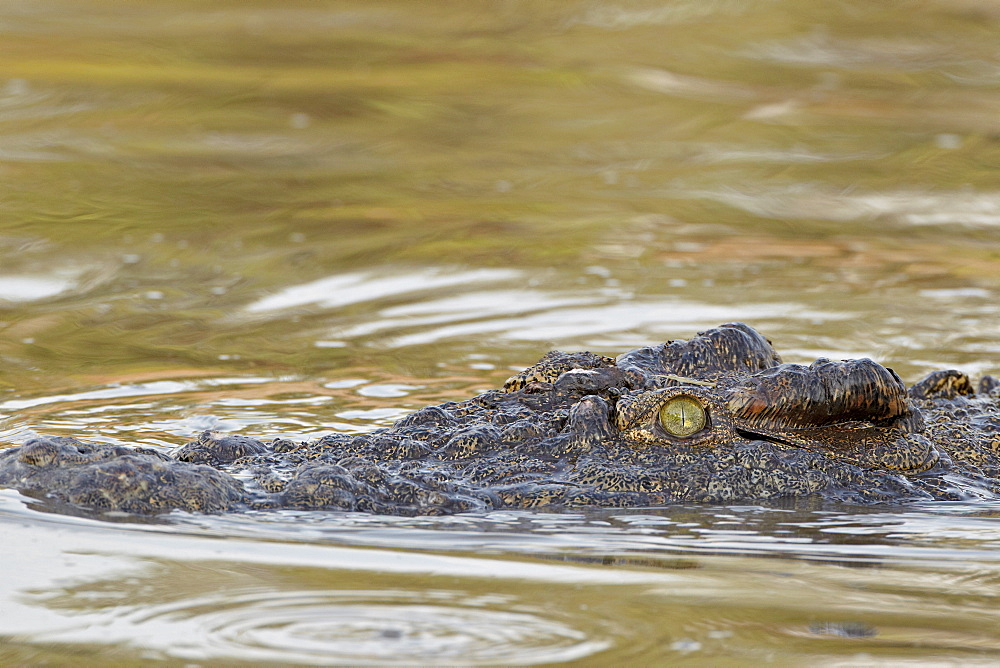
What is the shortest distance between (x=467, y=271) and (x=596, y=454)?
4.63 metres

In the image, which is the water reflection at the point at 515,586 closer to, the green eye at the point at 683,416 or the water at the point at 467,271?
the water at the point at 467,271

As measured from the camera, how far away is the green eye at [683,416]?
4320 millimetres

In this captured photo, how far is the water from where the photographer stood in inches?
129

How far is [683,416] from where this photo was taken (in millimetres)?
4340

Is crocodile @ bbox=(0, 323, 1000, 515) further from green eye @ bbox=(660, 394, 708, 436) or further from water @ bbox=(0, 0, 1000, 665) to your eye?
water @ bbox=(0, 0, 1000, 665)

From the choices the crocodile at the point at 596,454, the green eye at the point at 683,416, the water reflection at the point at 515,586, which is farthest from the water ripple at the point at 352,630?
the green eye at the point at 683,416

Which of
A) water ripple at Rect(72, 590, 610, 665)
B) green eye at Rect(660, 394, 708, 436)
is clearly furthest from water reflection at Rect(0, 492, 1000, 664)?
green eye at Rect(660, 394, 708, 436)

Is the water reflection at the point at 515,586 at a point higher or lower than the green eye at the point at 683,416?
lower

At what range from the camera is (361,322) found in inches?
306

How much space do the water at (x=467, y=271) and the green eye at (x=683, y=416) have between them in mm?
275

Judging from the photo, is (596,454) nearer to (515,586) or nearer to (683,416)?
(683,416)

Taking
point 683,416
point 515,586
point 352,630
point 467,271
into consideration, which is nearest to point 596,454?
point 683,416

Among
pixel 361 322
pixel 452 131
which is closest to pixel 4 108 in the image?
pixel 452 131

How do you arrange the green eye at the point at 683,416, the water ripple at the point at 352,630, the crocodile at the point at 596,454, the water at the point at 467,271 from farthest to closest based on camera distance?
the green eye at the point at 683,416, the crocodile at the point at 596,454, the water at the point at 467,271, the water ripple at the point at 352,630
